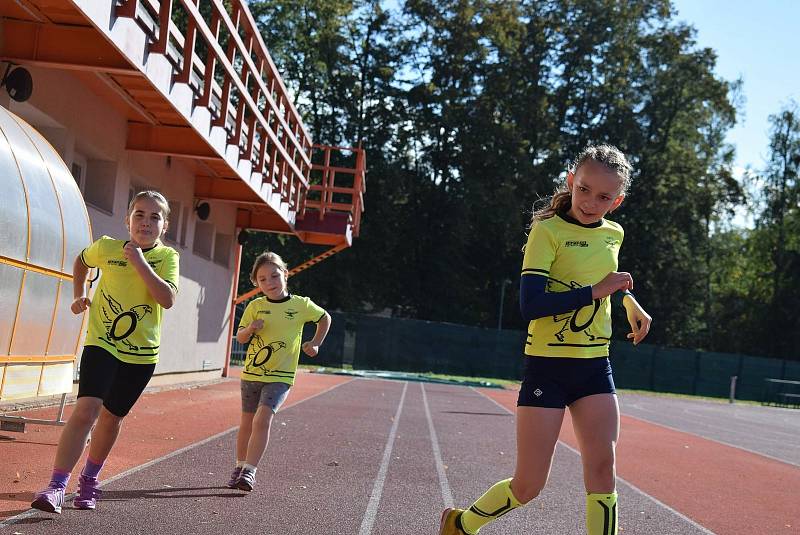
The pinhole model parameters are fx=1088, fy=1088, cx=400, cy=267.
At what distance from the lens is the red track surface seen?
8953 millimetres

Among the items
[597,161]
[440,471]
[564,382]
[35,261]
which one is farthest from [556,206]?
[440,471]

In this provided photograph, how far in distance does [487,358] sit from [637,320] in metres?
40.7

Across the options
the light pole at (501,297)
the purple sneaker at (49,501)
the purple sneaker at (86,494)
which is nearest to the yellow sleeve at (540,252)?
the purple sneaker at (49,501)

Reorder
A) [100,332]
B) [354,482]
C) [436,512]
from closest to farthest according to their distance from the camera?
1. [100,332]
2. [436,512]
3. [354,482]

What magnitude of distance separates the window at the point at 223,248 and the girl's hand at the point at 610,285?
19.8 meters

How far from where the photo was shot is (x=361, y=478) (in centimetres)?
898

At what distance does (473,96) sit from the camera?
167 feet

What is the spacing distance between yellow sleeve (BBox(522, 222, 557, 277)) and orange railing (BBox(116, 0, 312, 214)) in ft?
19.6

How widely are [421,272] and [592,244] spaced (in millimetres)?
46752

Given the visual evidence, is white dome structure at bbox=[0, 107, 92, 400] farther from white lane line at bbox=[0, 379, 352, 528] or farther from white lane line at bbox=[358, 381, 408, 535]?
white lane line at bbox=[358, 381, 408, 535]

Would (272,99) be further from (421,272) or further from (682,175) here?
(682,175)

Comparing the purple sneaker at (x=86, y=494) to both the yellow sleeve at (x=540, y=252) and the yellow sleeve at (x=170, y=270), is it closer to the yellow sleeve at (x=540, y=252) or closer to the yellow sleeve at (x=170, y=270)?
the yellow sleeve at (x=170, y=270)

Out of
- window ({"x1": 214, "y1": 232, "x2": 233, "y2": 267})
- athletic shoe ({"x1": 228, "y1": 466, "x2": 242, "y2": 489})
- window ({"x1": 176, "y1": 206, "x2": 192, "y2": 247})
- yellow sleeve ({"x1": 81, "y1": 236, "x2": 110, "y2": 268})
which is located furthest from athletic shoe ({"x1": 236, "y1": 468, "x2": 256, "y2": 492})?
window ({"x1": 214, "y1": 232, "x2": 233, "y2": 267})

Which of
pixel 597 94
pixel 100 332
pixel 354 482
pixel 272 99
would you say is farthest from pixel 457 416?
pixel 597 94
